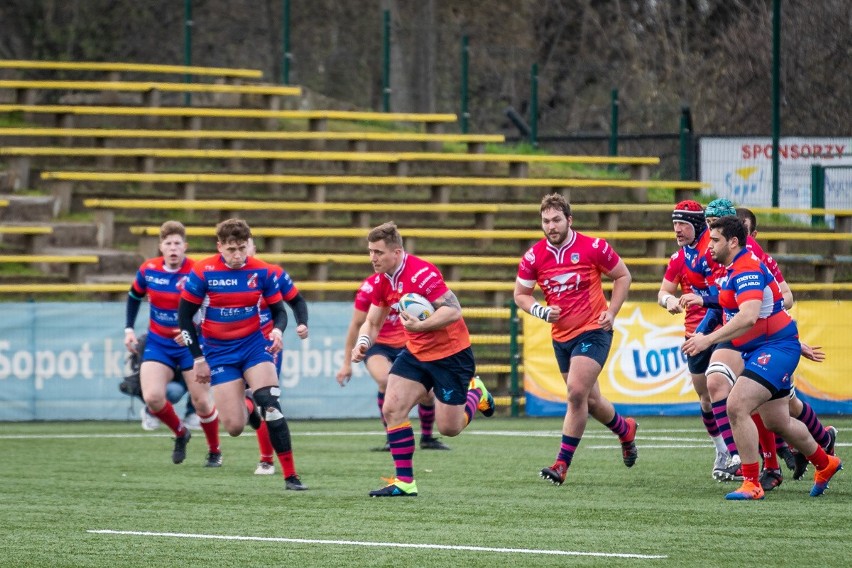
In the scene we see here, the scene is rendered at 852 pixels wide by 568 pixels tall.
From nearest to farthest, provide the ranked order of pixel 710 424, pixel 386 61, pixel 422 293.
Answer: pixel 422 293 → pixel 710 424 → pixel 386 61

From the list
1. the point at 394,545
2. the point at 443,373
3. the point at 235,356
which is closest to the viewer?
the point at 394,545

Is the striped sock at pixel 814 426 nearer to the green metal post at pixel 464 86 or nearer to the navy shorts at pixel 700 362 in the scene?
the navy shorts at pixel 700 362

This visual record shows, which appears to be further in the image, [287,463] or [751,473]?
[287,463]

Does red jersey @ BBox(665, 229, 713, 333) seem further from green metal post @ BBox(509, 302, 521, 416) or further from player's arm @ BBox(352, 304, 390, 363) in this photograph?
green metal post @ BBox(509, 302, 521, 416)

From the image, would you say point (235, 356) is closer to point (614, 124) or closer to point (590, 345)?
point (590, 345)

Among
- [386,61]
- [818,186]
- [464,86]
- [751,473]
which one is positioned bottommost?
[751,473]

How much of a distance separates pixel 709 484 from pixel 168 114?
1518cm

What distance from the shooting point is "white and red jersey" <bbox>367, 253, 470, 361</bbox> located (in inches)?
404

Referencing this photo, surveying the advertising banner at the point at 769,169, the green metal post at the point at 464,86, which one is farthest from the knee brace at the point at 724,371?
the green metal post at the point at 464,86

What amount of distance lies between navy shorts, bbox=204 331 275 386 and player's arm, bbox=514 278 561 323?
1884 millimetres

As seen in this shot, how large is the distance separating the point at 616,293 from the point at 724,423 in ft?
4.03

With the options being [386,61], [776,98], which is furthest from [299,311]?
[386,61]

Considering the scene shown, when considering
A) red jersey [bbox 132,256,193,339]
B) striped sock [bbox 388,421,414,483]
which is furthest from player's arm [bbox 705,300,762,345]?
red jersey [bbox 132,256,193,339]

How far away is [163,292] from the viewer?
1347 centimetres
